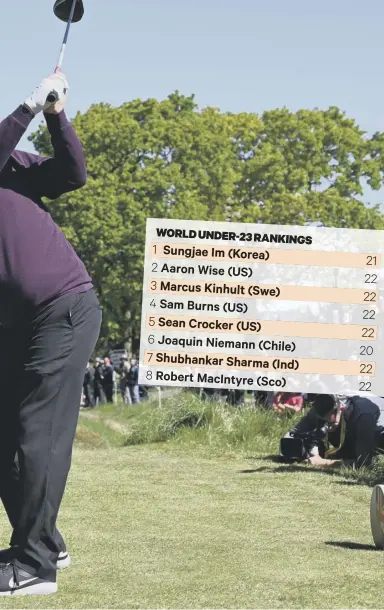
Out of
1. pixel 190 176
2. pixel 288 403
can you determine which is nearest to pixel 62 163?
pixel 288 403

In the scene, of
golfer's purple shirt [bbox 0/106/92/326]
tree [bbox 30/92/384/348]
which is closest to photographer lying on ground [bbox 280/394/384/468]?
golfer's purple shirt [bbox 0/106/92/326]

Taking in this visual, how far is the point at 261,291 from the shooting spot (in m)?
11.4

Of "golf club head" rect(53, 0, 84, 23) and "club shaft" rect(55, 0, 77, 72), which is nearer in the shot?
"club shaft" rect(55, 0, 77, 72)

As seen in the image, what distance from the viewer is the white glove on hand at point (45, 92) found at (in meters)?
4.66

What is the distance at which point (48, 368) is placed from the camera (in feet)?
15.7

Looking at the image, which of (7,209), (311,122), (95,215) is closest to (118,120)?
(95,215)

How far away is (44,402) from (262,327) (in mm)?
6647

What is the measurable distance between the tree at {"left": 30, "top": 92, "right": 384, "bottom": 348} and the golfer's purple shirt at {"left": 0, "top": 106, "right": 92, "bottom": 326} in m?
40.2

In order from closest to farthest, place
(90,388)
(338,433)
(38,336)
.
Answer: (38,336), (338,433), (90,388)

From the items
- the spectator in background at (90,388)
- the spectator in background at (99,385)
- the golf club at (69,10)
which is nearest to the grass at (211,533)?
the golf club at (69,10)

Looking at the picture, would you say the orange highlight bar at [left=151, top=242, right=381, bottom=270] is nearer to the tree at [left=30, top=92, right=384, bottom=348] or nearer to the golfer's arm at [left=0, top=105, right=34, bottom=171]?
the golfer's arm at [left=0, top=105, right=34, bottom=171]

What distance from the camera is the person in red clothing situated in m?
13.6

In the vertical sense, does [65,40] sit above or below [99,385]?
above
